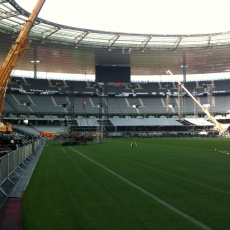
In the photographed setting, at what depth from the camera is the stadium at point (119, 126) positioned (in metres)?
6.93

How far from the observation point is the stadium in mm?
6930

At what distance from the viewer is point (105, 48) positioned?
195 feet

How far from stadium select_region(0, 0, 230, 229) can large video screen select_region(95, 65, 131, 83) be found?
0.23 metres

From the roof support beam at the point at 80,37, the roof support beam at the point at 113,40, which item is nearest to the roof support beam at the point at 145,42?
the roof support beam at the point at 113,40

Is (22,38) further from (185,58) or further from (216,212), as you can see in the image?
(185,58)

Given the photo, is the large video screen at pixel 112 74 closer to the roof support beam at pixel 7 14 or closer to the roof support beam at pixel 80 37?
the roof support beam at pixel 80 37

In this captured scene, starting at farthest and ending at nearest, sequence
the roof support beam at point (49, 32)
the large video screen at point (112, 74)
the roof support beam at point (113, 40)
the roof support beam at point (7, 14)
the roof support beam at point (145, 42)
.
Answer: the large video screen at point (112, 74) < the roof support beam at point (145, 42) < the roof support beam at point (113, 40) < the roof support beam at point (49, 32) < the roof support beam at point (7, 14)

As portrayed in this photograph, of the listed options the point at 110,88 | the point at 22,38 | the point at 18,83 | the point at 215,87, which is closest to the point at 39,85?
the point at 18,83

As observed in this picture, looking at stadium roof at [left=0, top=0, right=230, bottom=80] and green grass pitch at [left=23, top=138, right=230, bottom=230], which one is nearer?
green grass pitch at [left=23, top=138, right=230, bottom=230]

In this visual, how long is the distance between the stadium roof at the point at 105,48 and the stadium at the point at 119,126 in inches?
7.5

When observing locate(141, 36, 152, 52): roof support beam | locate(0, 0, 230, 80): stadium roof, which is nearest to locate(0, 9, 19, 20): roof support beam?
locate(0, 0, 230, 80): stadium roof

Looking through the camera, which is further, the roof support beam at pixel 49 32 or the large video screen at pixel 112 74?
the large video screen at pixel 112 74

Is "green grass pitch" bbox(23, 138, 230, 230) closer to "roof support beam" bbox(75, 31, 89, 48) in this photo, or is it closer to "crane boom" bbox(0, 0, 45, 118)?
"crane boom" bbox(0, 0, 45, 118)

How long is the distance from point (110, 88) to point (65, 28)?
36.9 m
